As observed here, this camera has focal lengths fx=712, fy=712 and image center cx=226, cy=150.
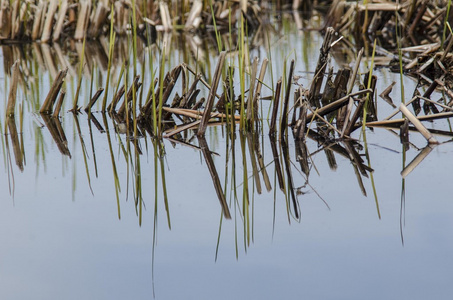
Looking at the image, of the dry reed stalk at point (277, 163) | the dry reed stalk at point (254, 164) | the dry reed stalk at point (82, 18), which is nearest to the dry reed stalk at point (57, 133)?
the dry reed stalk at point (254, 164)

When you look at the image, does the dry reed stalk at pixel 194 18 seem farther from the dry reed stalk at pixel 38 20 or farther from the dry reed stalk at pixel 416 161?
the dry reed stalk at pixel 416 161

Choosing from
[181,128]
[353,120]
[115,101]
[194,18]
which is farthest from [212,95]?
[194,18]

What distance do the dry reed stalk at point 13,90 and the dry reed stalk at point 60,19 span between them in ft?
13.0

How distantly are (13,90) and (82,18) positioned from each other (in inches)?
185

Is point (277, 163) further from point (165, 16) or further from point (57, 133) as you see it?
point (165, 16)

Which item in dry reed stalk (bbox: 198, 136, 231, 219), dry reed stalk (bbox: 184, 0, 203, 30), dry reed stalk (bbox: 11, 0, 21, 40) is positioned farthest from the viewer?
dry reed stalk (bbox: 184, 0, 203, 30)

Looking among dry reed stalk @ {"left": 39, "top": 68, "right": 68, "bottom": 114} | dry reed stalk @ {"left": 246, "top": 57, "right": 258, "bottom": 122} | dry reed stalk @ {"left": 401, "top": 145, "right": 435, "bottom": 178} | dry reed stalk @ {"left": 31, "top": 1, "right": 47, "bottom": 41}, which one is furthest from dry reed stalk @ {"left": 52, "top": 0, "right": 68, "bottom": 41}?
dry reed stalk @ {"left": 401, "top": 145, "right": 435, "bottom": 178}

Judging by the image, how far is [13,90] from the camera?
5.04 meters

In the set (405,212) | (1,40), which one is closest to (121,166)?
(405,212)

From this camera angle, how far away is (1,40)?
9219 millimetres

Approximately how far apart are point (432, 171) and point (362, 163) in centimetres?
41

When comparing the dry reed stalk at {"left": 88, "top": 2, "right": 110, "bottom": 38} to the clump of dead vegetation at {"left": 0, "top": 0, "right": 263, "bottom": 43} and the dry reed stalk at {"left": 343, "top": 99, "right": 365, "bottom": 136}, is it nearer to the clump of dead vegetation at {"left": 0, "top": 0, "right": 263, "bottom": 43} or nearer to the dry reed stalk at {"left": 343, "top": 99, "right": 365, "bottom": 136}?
the clump of dead vegetation at {"left": 0, "top": 0, "right": 263, "bottom": 43}

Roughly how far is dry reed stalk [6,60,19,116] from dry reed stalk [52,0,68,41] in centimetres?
396

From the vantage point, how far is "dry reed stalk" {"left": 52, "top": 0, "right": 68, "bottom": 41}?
9.02 m
